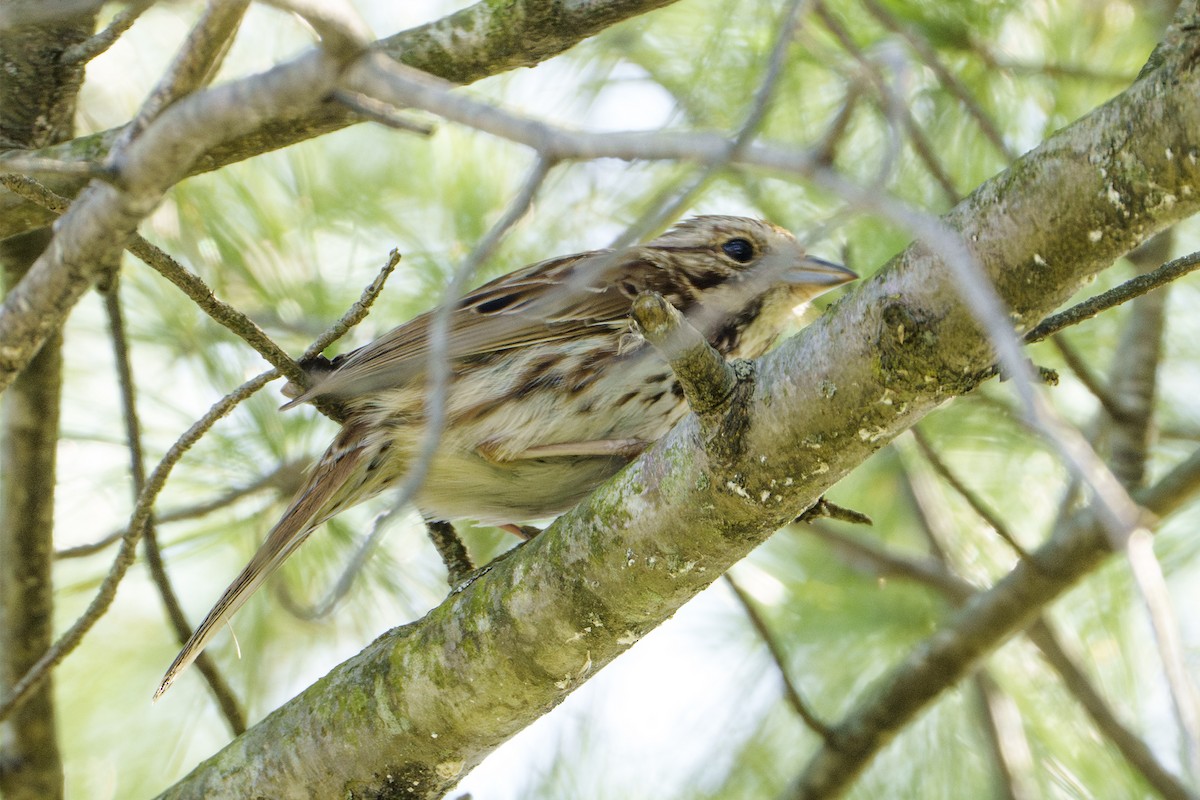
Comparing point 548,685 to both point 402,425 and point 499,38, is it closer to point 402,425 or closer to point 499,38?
point 402,425

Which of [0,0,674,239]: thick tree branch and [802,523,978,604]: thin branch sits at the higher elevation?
[0,0,674,239]: thick tree branch

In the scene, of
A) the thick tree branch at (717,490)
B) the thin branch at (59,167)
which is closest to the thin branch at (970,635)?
the thick tree branch at (717,490)

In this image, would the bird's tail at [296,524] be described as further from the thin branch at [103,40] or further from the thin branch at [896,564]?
the thin branch at [896,564]

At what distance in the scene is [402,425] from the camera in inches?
122

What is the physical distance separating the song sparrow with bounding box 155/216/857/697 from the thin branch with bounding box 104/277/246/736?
0.16 meters

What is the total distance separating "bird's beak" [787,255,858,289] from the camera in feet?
10.9

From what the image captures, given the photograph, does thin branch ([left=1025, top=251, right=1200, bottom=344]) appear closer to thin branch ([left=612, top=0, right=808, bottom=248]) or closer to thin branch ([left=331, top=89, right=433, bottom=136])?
thin branch ([left=612, top=0, right=808, bottom=248])

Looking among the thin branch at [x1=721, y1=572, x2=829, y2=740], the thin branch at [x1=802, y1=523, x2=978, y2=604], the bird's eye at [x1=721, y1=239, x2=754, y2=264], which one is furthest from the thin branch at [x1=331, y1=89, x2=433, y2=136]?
the thin branch at [x1=802, y1=523, x2=978, y2=604]

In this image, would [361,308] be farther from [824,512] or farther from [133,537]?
[824,512]

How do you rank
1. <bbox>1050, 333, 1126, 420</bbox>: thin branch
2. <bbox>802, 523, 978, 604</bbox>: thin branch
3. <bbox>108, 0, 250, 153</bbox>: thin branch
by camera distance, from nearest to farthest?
<bbox>108, 0, 250, 153</bbox>: thin branch → <bbox>1050, 333, 1126, 420</bbox>: thin branch → <bbox>802, 523, 978, 604</bbox>: thin branch

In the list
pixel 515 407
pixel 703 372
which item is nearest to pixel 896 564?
pixel 515 407

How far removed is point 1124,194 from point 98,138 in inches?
76.1

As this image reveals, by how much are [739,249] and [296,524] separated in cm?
144

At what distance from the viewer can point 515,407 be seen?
3.12 meters
